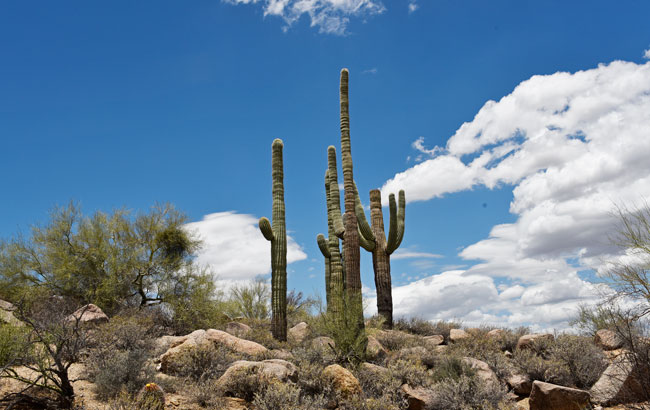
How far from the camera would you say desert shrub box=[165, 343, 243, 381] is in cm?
1062

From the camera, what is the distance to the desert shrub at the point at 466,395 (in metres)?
9.85

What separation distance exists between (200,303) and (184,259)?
361cm

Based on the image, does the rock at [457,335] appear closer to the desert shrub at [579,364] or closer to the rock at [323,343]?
the desert shrub at [579,364]

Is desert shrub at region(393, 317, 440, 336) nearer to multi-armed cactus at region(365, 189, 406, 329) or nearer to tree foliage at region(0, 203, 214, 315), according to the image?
multi-armed cactus at region(365, 189, 406, 329)

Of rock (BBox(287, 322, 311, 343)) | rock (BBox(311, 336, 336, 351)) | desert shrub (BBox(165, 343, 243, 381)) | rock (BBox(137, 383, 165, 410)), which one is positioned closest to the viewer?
rock (BBox(137, 383, 165, 410))

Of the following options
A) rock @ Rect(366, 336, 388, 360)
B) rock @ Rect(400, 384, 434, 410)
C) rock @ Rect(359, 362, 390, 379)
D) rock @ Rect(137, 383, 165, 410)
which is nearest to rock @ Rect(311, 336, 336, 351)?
rock @ Rect(366, 336, 388, 360)

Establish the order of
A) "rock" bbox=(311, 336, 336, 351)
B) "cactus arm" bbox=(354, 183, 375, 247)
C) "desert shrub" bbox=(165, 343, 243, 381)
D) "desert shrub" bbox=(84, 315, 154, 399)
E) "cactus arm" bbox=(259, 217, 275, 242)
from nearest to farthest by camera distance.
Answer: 1. "desert shrub" bbox=(84, 315, 154, 399)
2. "desert shrub" bbox=(165, 343, 243, 381)
3. "rock" bbox=(311, 336, 336, 351)
4. "cactus arm" bbox=(259, 217, 275, 242)
5. "cactus arm" bbox=(354, 183, 375, 247)

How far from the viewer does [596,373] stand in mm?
11727

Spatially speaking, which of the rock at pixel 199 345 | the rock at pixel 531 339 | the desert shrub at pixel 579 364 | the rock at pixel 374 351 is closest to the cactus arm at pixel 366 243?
the rock at pixel 374 351

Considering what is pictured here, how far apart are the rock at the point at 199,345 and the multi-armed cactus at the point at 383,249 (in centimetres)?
723

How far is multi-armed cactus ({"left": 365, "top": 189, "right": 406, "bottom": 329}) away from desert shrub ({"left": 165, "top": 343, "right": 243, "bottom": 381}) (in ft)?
29.0

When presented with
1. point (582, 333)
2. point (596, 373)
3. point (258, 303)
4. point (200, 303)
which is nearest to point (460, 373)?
point (596, 373)

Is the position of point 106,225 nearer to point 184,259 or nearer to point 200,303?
point 184,259

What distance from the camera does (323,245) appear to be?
802 inches
